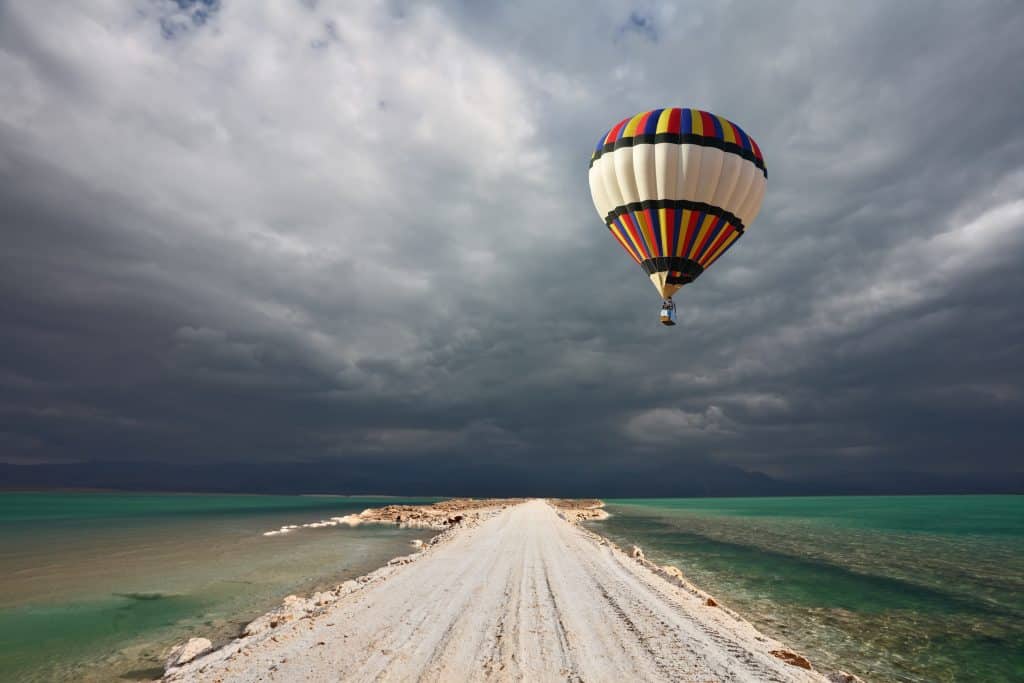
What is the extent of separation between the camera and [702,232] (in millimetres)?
25109

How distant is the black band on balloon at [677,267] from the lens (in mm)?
25750

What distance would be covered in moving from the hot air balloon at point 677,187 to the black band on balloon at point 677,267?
0.05 metres

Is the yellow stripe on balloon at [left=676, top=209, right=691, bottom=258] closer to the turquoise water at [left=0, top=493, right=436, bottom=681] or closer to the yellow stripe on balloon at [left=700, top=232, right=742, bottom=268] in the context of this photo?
the yellow stripe on balloon at [left=700, top=232, right=742, bottom=268]

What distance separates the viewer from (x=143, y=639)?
1308 cm

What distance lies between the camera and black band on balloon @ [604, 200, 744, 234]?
24.4 meters

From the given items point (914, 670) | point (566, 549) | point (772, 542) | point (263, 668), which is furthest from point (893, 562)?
point (263, 668)

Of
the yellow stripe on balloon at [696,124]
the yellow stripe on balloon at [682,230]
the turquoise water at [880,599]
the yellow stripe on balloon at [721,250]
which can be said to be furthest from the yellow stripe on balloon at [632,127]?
the turquoise water at [880,599]

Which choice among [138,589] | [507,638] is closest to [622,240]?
[507,638]

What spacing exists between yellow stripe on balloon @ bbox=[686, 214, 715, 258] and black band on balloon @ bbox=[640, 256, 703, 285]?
49 centimetres

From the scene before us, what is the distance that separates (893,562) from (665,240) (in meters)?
23.4

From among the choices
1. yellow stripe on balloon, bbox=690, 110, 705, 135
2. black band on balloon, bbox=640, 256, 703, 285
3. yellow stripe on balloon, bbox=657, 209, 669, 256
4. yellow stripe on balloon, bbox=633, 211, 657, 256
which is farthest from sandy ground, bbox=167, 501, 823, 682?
yellow stripe on balloon, bbox=690, 110, 705, 135

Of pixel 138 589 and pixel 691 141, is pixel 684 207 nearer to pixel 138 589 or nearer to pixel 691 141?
pixel 691 141

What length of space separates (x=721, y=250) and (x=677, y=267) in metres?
2.90

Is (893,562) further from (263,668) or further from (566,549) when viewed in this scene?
(263,668)
